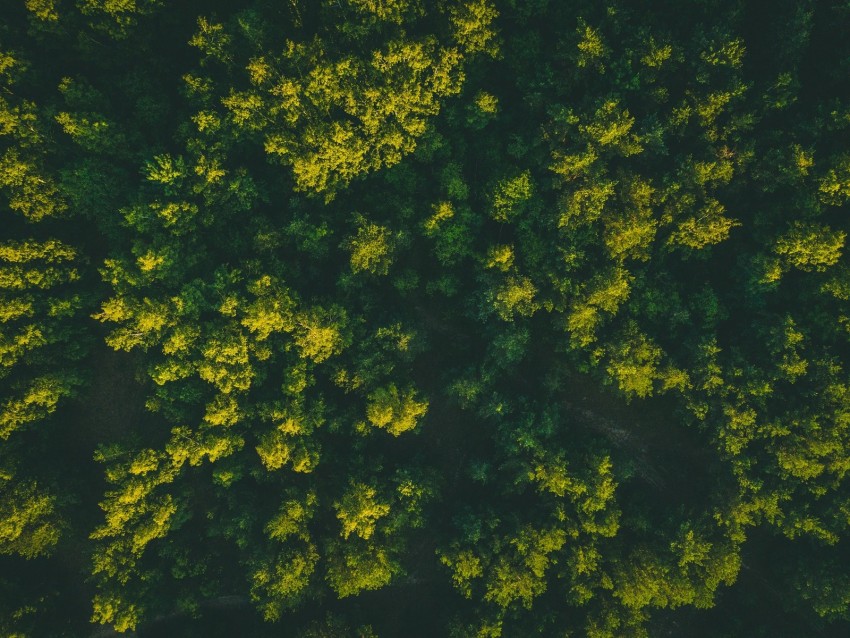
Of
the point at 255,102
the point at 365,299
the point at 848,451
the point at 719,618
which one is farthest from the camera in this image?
the point at 719,618

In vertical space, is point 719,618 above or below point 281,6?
below

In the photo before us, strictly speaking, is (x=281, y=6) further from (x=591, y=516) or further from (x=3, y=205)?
(x=591, y=516)

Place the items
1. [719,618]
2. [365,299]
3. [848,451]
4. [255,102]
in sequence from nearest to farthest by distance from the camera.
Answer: [255,102] → [848,451] → [365,299] → [719,618]

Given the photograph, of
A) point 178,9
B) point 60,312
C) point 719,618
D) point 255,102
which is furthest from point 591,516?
point 178,9

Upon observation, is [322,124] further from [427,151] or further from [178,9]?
[178,9]

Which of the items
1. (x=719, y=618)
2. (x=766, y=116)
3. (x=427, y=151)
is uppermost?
(x=427, y=151)

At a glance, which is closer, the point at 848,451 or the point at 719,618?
the point at 848,451
